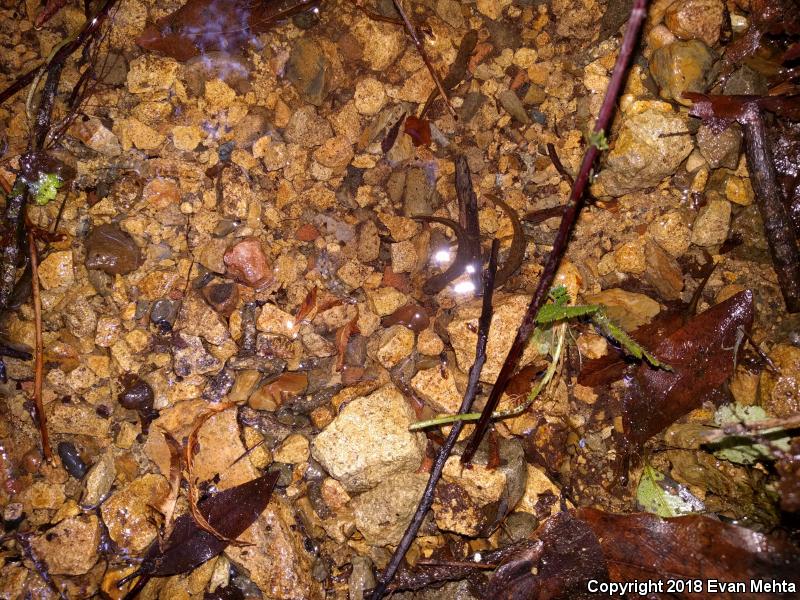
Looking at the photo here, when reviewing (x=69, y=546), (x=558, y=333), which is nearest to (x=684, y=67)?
(x=558, y=333)

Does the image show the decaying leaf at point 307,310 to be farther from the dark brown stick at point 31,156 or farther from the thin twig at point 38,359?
the dark brown stick at point 31,156

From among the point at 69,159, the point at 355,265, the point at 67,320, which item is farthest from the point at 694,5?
the point at 67,320

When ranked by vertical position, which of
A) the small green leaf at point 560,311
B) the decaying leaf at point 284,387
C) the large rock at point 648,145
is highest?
the large rock at point 648,145

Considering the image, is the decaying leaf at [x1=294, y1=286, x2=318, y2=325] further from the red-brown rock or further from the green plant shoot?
the green plant shoot

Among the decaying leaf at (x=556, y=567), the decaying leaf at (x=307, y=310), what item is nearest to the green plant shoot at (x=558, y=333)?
the decaying leaf at (x=556, y=567)

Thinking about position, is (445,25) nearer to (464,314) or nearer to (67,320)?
(464,314)

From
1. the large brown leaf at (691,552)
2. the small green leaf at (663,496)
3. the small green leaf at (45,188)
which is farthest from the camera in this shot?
the small green leaf at (45,188)
